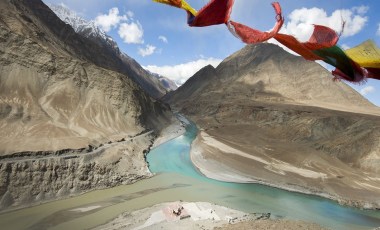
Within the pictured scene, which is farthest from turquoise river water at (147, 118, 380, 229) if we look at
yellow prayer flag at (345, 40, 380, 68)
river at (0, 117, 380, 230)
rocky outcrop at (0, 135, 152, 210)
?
yellow prayer flag at (345, 40, 380, 68)

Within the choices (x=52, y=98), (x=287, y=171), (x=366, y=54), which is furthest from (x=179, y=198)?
(x=366, y=54)

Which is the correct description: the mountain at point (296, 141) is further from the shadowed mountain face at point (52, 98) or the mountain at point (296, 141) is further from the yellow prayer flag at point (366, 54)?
the yellow prayer flag at point (366, 54)

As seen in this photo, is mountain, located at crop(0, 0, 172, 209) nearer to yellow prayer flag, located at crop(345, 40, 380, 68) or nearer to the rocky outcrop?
the rocky outcrop

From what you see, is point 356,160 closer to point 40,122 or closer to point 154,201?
point 154,201

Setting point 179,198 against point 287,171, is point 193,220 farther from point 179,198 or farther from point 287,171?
point 287,171

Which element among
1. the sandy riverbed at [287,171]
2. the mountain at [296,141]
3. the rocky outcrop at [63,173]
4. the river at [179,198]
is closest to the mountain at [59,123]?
the rocky outcrop at [63,173]

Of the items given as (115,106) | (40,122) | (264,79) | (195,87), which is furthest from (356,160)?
(195,87)

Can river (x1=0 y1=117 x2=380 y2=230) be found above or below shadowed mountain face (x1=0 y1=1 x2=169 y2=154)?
below
